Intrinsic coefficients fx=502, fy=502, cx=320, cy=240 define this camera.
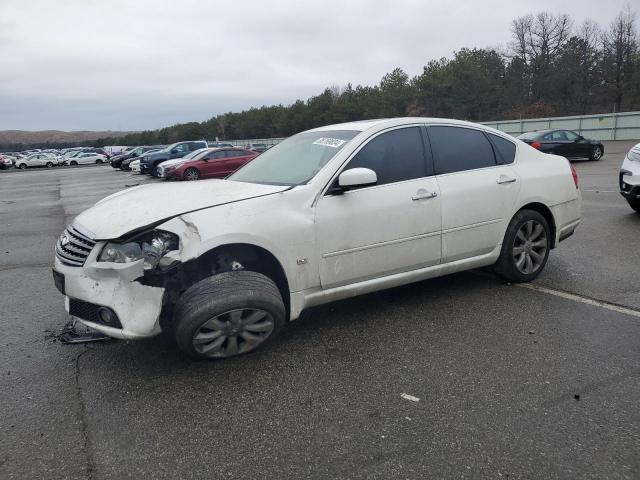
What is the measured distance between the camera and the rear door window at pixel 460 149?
14.6 feet

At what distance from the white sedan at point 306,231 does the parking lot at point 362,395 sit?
365mm

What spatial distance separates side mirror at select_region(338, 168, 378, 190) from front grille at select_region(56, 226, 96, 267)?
5.72 feet

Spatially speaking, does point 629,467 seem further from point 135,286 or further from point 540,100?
point 540,100

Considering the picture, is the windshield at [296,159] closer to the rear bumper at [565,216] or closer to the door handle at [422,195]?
the door handle at [422,195]

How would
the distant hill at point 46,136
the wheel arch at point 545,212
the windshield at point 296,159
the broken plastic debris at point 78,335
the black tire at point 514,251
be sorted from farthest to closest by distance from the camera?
1. the distant hill at point 46,136
2. the wheel arch at point 545,212
3. the black tire at point 514,251
4. the windshield at point 296,159
5. the broken plastic debris at point 78,335

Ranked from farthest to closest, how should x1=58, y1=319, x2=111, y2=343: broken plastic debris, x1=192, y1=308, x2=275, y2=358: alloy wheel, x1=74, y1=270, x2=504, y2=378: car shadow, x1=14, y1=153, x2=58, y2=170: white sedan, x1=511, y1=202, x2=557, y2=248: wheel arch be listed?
x1=14, y1=153, x2=58, y2=170: white sedan < x1=511, y1=202, x2=557, y2=248: wheel arch < x1=58, y1=319, x2=111, y2=343: broken plastic debris < x1=74, y1=270, x2=504, y2=378: car shadow < x1=192, y1=308, x2=275, y2=358: alloy wheel

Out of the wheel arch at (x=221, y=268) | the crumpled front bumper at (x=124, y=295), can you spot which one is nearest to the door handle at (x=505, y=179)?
the wheel arch at (x=221, y=268)

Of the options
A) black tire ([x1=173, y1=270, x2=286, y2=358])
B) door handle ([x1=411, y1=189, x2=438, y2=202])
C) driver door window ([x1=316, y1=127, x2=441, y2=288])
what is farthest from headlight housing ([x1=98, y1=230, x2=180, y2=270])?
door handle ([x1=411, y1=189, x2=438, y2=202])

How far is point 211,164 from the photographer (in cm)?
2042

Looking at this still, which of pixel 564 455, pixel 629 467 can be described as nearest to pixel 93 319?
pixel 564 455

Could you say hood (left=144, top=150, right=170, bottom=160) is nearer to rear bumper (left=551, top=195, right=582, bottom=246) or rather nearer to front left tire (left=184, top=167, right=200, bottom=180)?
front left tire (left=184, top=167, right=200, bottom=180)

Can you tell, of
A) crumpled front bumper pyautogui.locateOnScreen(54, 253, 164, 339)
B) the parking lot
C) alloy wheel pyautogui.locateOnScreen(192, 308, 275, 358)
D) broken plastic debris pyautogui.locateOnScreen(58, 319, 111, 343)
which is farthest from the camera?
broken plastic debris pyautogui.locateOnScreen(58, 319, 111, 343)

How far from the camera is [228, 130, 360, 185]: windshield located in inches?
158

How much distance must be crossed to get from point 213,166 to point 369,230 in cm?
1752
